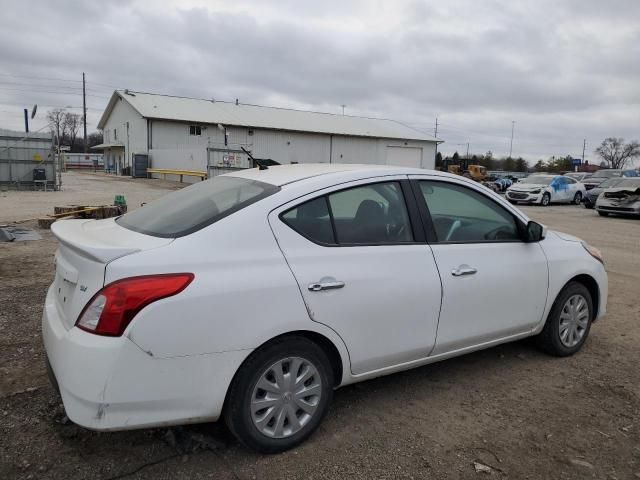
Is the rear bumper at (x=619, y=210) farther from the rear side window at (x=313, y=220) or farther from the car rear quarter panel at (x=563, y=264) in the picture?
the rear side window at (x=313, y=220)

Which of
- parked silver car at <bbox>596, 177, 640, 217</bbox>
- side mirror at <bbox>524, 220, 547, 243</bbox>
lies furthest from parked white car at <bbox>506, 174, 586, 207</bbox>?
side mirror at <bbox>524, 220, 547, 243</bbox>

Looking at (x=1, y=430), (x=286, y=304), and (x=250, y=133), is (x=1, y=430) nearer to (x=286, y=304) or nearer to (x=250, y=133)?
(x=286, y=304)

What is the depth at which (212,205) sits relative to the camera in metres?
3.08

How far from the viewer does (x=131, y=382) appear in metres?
2.41

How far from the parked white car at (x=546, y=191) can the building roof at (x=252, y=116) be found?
78.6 feet

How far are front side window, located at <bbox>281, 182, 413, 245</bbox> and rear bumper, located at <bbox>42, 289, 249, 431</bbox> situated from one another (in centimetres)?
83

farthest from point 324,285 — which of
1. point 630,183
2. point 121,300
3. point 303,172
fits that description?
point 630,183

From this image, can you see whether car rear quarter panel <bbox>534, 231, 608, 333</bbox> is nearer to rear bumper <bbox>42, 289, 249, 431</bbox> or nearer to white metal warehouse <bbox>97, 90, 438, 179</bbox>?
rear bumper <bbox>42, 289, 249, 431</bbox>

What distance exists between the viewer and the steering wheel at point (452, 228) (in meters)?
3.57

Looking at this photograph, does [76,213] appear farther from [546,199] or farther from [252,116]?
[252,116]

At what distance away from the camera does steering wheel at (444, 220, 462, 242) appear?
11.7ft

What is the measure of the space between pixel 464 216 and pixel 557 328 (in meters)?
1.37

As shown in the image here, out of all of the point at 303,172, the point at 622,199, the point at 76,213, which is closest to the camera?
the point at 303,172

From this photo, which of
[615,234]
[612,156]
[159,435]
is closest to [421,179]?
[159,435]
